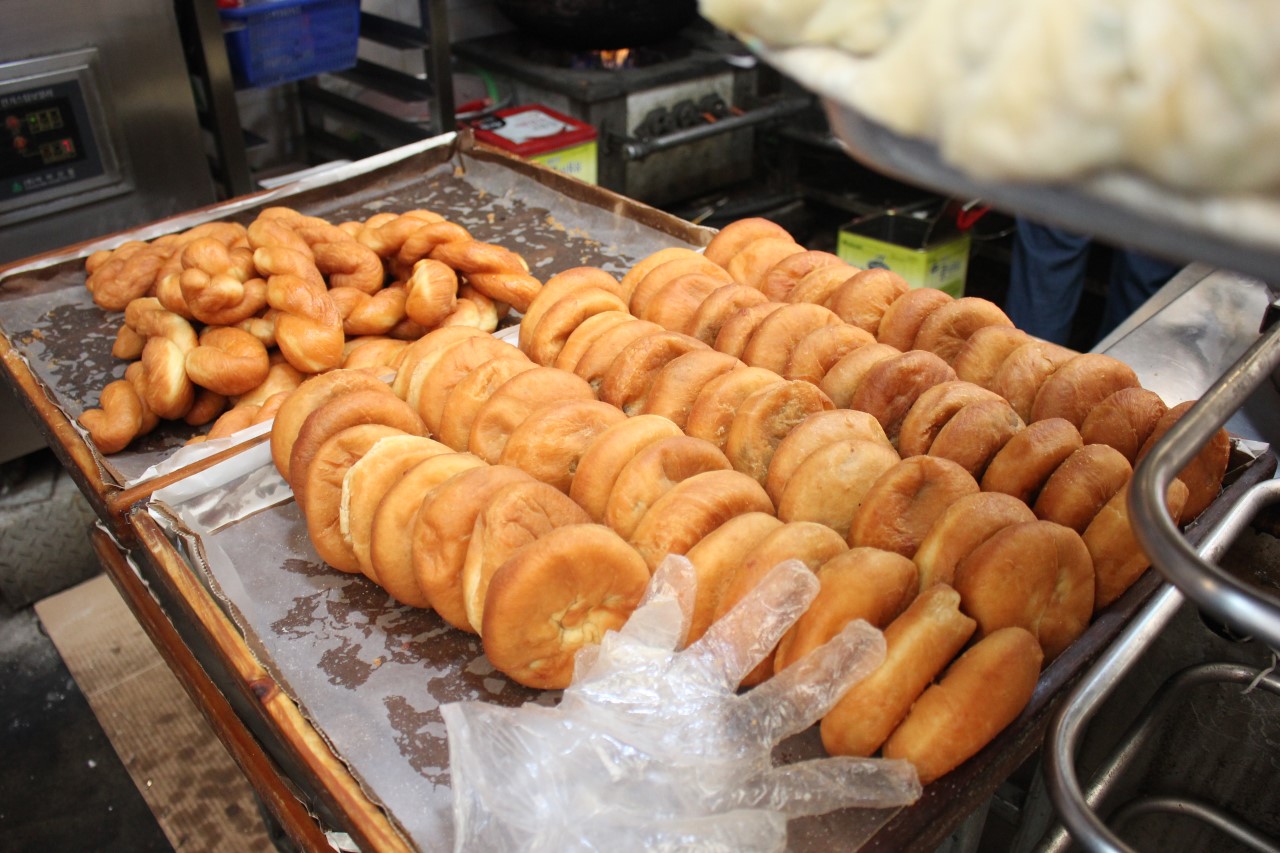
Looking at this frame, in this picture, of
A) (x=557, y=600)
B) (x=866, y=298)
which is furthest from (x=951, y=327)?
(x=557, y=600)

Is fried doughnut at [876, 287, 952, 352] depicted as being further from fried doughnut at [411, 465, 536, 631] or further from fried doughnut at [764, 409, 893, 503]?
fried doughnut at [411, 465, 536, 631]

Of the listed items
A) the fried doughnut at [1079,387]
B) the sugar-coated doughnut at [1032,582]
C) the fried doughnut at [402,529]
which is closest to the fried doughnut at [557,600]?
the fried doughnut at [402,529]

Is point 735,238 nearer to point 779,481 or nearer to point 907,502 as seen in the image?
point 779,481

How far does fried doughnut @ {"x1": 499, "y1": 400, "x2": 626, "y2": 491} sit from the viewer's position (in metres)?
1.69

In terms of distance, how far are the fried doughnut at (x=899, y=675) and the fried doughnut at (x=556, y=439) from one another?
2.15 feet

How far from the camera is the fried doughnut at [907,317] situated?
2.00 meters

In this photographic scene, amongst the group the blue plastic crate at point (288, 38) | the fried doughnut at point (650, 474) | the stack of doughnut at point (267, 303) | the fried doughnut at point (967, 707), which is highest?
the blue plastic crate at point (288, 38)

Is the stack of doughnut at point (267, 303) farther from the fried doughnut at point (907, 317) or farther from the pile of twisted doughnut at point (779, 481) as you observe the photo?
the fried doughnut at point (907, 317)

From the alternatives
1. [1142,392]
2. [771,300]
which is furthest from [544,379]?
[1142,392]

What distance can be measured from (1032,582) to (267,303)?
2.02 meters

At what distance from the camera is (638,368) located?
1897 mm

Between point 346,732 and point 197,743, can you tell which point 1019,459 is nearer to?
point 346,732

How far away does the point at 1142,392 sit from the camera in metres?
1.68

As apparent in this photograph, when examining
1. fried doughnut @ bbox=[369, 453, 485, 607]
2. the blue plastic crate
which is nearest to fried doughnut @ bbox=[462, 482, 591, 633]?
fried doughnut @ bbox=[369, 453, 485, 607]
